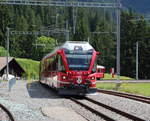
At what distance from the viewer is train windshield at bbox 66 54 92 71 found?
84.5 ft

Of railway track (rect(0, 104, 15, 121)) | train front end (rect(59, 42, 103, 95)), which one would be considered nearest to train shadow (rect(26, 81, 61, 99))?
train front end (rect(59, 42, 103, 95))

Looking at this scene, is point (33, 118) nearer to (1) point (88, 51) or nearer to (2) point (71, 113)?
(2) point (71, 113)

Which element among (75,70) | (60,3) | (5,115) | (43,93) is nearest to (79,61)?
(75,70)

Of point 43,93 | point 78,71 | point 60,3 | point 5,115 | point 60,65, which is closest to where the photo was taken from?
point 5,115

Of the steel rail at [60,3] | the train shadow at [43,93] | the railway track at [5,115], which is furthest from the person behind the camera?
the steel rail at [60,3]

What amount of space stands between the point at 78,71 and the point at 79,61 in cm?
69

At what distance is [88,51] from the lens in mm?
26484

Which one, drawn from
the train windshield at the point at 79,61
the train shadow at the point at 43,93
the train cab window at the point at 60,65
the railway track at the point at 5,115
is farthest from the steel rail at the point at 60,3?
the railway track at the point at 5,115

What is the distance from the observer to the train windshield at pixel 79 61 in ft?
84.5

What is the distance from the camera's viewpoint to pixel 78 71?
25656 millimetres

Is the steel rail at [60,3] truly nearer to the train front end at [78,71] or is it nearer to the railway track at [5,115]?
the train front end at [78,71]

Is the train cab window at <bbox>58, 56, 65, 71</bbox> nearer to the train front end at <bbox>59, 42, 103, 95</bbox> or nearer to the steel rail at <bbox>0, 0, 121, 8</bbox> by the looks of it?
the train front end at <bbox>59, 42, 103, 95</bbox>

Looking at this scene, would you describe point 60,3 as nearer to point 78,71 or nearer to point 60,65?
point 60,65

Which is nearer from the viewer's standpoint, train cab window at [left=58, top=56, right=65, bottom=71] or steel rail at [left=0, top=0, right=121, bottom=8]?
train cab window at [left=58, top=56, right=65, bottom=71]
